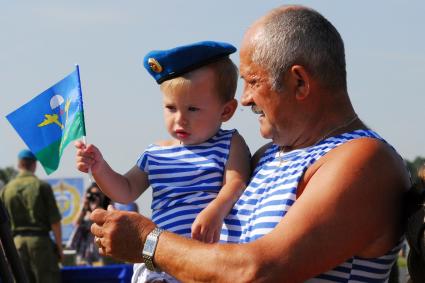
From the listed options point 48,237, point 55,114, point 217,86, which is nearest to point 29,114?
point 55,114

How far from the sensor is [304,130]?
10.5 feet

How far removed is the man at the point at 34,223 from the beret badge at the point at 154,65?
5.54m

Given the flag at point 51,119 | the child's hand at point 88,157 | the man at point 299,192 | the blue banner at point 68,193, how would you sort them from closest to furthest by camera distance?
the man at point 299,192, the child's hand at point 88,157, the flag at point 51,119, the blue banner at point 68,193

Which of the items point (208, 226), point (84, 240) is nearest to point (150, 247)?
point (208, 226)

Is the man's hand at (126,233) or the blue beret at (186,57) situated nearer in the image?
the man's hand at (126,233)

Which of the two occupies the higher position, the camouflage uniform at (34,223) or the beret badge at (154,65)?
the beret badge at (154,65)

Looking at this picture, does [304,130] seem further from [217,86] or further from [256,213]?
[217,86]

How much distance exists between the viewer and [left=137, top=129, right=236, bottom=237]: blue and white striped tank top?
142 inches

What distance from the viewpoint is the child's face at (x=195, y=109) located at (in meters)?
3.63

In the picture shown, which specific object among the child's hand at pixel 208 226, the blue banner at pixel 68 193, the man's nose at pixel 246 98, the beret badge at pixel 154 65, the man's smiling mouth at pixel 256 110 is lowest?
the blue banner at pixel 68 193

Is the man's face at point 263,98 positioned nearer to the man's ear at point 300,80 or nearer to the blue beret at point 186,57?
the man's ear at point 300,80

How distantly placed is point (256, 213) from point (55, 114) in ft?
3.37

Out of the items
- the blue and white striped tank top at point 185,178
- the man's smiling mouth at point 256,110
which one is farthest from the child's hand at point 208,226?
the man's smiling mouth at point 256,110

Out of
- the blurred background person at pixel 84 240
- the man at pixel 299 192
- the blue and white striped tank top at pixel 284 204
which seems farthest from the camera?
the blurred background person at pixel 84 240
